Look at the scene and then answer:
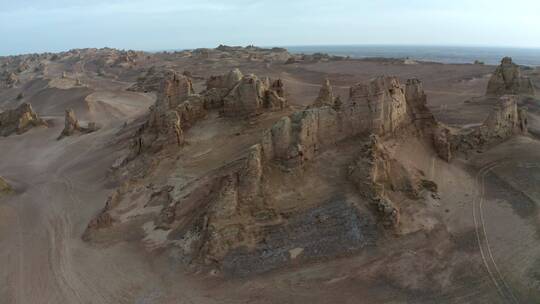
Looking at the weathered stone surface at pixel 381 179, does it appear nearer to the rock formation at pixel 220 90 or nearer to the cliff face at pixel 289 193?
the cliff face at pixel 289 193

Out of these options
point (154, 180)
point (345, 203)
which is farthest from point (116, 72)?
point (345, 203)

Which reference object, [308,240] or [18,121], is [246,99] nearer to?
[308,240]

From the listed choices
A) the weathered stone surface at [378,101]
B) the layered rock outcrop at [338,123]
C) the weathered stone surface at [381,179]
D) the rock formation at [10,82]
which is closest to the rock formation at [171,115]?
the layered rock outcrop at [338,123]

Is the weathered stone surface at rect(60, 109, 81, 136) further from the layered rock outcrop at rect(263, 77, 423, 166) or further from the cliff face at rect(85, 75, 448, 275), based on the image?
the layered rock outcrop at rect(263, 77, 423, 166)

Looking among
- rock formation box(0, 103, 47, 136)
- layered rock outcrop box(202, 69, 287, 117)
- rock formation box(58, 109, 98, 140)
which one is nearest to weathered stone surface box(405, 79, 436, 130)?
layered rock outcrop box(202, 69, 287, 117)

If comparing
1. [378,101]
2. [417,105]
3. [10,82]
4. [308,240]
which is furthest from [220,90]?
[10,82]

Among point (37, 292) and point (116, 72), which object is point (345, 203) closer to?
point (37, 292)

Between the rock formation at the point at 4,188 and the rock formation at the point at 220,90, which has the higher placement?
the rock formation at the point at 220,90
